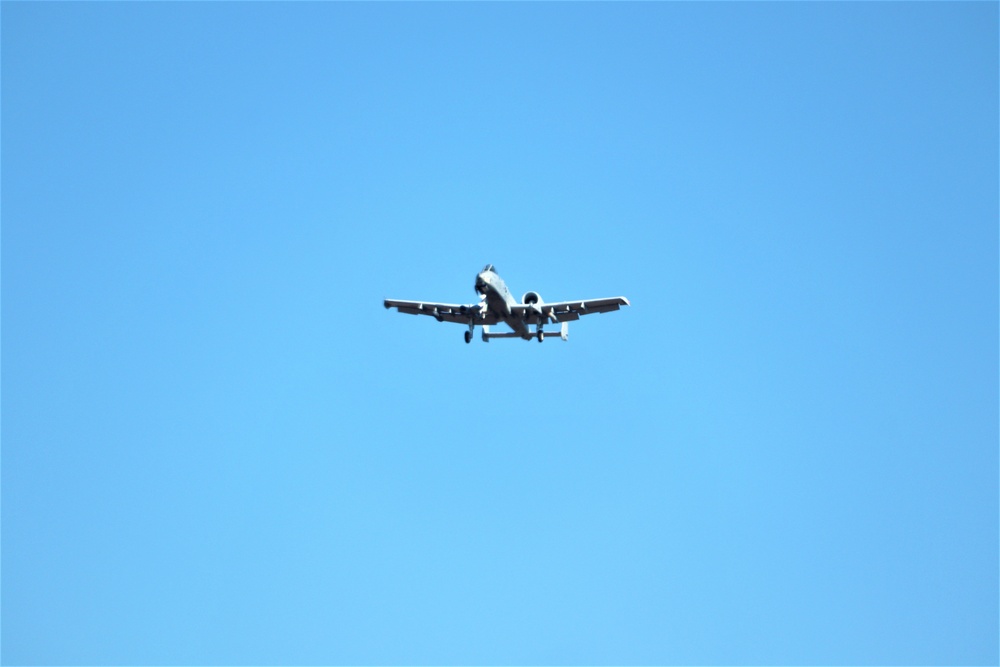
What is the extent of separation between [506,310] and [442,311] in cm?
440

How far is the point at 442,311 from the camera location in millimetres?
107688

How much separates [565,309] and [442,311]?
22.3 feet

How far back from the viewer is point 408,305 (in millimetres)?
107812

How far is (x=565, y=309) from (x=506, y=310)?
423 cm

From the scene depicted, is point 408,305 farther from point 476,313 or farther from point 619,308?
point 619,308

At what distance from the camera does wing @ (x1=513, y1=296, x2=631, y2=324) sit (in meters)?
106

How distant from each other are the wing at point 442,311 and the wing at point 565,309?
73.3 inches

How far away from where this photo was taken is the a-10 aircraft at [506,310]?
4114 inches

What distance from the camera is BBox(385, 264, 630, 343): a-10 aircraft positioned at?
343 feet

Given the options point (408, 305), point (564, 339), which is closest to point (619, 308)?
point (564, 339)

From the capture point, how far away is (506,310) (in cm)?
10506

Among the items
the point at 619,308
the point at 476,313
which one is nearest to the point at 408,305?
the point at 476,313

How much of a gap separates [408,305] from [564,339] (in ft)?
29.2

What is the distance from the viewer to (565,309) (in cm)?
10775
